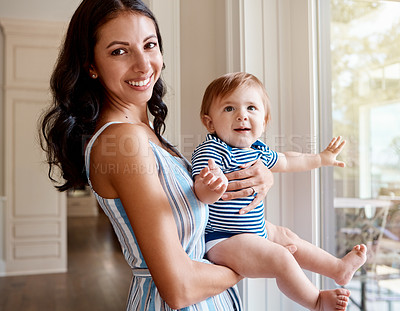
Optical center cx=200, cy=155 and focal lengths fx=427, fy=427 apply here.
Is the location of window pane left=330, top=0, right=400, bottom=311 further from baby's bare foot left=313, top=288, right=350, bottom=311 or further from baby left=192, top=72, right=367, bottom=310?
baby's bare foot left=313, top=288, right=350, bottom=311

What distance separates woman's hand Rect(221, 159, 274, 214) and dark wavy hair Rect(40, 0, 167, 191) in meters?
0.43

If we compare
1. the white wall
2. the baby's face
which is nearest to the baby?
the baby's face

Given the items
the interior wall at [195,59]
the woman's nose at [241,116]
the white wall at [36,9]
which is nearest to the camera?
the woman's nose at [241,116]

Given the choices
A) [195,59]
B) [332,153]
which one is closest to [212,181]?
[332,153]

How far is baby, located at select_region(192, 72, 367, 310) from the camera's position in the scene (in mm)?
1156

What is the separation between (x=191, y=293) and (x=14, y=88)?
5557mm

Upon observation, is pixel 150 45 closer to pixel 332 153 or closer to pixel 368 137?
pixel 332 153

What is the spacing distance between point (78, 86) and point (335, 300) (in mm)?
935

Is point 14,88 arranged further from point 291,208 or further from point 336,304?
point 336,304

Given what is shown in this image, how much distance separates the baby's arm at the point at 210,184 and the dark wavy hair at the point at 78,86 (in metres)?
0.36

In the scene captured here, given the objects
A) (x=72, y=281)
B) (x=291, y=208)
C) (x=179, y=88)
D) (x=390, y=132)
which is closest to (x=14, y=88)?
(x=72, y=281)

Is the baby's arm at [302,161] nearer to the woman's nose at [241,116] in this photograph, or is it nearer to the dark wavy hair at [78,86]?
the woman's nose at [241,116]

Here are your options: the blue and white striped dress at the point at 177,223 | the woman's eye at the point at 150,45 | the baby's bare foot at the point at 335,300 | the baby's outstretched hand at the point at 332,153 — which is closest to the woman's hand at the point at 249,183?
the blue and white striped dress at the point at 177,223

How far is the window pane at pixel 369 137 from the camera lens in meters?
1.34
